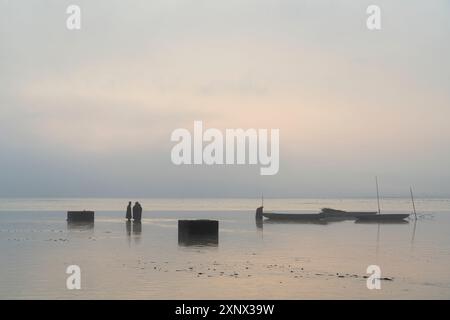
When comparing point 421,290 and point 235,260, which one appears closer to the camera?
point 421,290

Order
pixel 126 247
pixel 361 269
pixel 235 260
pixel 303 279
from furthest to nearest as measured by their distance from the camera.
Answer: pixel 126 247 < pixel 235 260 < pixel 361 269 < pixel 303 279

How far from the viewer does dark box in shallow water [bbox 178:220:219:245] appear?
36.3 meters

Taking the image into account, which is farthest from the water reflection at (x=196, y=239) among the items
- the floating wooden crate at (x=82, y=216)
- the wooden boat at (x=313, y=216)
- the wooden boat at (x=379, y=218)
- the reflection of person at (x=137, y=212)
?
the wooden boat at (x=379, y=218)

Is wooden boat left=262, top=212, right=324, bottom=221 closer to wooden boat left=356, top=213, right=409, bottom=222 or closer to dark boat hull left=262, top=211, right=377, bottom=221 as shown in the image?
dark boat hull left=262, top=211, right=377, bottom=221

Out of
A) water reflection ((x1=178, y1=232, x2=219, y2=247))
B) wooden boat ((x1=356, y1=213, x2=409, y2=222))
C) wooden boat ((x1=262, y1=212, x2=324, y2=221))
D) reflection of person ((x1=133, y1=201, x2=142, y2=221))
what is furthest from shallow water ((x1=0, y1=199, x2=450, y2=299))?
wooden boat ((x1=262, y1=212, x2=324, y2=221))

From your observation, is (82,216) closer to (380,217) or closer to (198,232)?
(198,232)

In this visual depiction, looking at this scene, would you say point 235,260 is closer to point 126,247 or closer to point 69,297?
point 126,247

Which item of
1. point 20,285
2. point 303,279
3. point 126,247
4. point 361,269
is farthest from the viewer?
point 126,247
